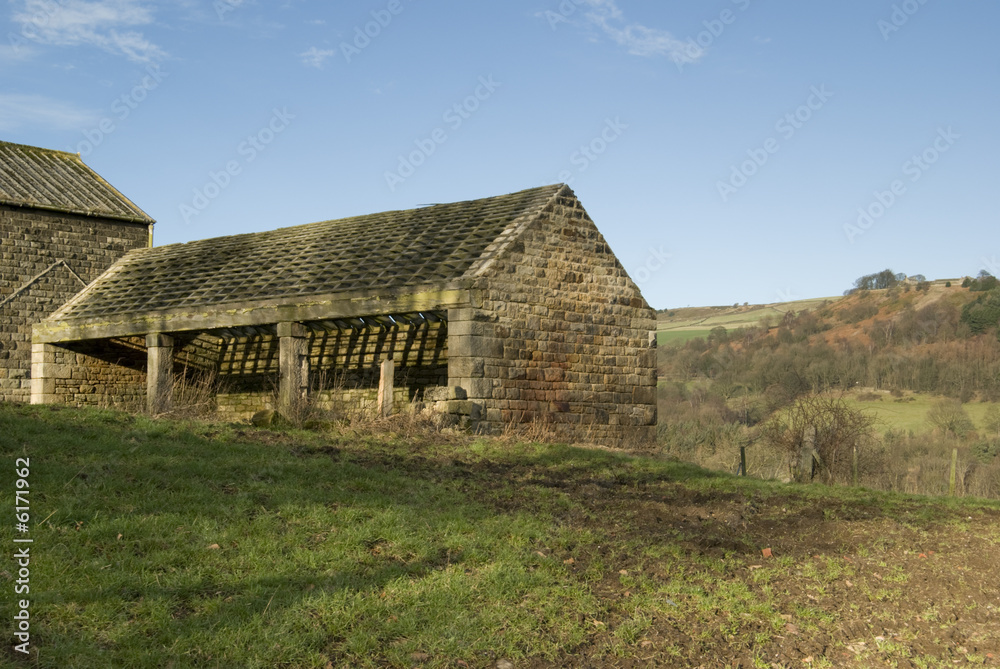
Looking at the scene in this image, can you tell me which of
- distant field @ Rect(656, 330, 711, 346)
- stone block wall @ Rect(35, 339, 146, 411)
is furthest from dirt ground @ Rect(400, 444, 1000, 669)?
distant field @ Rect(656, 330, 711, 346)

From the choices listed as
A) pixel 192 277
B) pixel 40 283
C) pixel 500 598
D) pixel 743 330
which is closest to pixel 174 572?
pixel 500 598

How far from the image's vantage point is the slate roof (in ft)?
54.9

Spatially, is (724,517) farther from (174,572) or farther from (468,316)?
(468,316)

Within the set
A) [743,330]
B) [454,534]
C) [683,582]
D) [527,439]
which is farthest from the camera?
[743,330]

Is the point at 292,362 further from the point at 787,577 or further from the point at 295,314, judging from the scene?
the point at 787,577

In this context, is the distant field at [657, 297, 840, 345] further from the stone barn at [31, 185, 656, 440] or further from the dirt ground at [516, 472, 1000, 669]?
the dirt ground at [516, 472, 1000, 669]

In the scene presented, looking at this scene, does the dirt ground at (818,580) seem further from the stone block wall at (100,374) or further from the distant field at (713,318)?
the distant field at (713,318)

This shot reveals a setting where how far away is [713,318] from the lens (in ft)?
328

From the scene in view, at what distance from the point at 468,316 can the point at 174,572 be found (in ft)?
29.9

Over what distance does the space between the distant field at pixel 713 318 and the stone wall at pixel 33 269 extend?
65342 mm

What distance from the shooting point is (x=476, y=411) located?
15.0m

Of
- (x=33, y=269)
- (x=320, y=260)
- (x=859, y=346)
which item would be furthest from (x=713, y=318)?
(x=320, y=260)

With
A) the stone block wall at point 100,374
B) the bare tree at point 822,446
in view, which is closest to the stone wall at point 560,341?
the bare tree at point 822,446

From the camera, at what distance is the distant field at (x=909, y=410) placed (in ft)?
150
